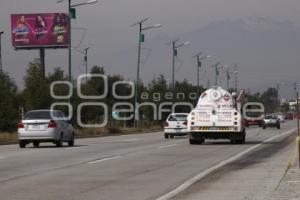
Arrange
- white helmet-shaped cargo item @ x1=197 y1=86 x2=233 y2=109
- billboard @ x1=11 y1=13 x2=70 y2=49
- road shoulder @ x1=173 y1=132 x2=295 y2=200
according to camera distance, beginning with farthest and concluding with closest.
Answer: billboard @ x1=11 y1=13 x2=70 y2=49
white helmet-shaped cargo item @ x1=197 y1=86 x2=233 y2=109
road shoulder @ x1=173 y1=132 x2=295 y2=200

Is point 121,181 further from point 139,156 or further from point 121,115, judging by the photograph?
point 121,115

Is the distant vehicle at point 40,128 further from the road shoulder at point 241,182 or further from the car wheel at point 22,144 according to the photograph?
the road shoulder at point 241,182

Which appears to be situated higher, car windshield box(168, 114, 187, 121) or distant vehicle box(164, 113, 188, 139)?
car windshield box(168, 114, 187, 121)

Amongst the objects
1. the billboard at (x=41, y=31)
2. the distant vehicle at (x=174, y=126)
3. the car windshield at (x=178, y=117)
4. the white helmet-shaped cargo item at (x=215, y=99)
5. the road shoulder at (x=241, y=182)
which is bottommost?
the road shoulder at (x=241, y=182)

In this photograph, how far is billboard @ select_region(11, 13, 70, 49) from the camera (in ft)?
283

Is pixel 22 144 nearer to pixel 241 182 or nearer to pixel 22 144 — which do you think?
pixel 22 144

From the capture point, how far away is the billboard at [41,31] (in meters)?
86.2

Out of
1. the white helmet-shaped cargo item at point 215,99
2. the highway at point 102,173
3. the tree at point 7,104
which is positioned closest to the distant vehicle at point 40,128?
the highway at point 102,173

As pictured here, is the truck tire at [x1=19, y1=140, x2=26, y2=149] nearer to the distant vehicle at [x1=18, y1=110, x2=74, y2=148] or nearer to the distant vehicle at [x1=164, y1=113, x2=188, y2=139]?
the distant vehicle at [x1=18, y1=110, x2=74, y2=148]

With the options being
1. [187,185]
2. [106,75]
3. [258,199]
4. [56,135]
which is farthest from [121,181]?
[106,75]

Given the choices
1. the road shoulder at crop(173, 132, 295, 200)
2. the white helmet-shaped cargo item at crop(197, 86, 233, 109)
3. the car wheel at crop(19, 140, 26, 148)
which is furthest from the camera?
the white helmet-shaped cargo item at crop(197, 86, 233, 109)

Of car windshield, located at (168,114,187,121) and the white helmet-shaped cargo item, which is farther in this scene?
car windshield, located at (168,114,187,121)

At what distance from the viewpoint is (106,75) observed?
92312mm

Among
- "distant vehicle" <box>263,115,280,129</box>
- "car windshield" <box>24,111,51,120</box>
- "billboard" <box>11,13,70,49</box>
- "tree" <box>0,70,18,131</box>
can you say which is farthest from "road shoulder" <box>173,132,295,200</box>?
"billboard" <box>11,13,70,49</box>
